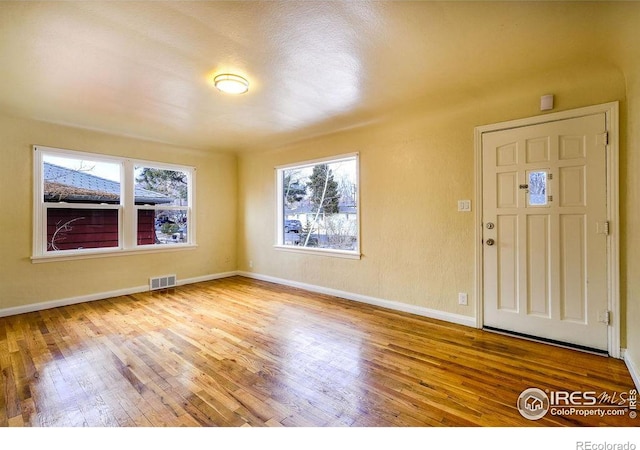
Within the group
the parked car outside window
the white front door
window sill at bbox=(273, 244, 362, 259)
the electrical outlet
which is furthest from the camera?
the parked car outside window

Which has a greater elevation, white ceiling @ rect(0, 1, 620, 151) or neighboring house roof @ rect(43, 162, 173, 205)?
white ceiling @ rect(0, 1, 620, 151)

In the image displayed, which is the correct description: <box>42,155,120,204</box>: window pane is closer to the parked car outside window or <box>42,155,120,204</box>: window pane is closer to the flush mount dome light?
the parked car outside window

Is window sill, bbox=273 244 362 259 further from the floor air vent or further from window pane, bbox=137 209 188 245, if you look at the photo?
the floor air vent

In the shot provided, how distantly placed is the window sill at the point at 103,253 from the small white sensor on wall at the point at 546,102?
209 inches

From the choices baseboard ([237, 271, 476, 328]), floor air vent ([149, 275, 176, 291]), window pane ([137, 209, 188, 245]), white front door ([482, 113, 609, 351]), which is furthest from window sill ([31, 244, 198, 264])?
white front door ([482, 113, 609, 351])

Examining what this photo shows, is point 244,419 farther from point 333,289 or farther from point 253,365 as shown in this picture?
point 333,289

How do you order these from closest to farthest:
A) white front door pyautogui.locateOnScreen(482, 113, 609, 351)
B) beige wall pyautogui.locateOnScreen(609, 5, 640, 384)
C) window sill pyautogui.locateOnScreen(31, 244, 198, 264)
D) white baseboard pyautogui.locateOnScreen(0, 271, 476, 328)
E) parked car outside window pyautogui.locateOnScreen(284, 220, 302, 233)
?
beige wall pyautogui.locateOnScreen(609, 5, 640, 384)
white front door pyautogui.locateOnScreen(482, 113, 609, 351)
white baseboard pyautogui.locateOnScreen(0, 271, 476, 328)
window sill pyautogui.locateOnScreen(31, 244, 198, 264)
parked car outside window pyautogui.locateOnScreen(284, 220, 302, 233)

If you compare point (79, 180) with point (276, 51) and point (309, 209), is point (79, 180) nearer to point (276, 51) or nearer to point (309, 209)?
point (309, 209)

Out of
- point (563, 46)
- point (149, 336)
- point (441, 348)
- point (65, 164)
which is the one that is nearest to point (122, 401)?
point (149, 336)

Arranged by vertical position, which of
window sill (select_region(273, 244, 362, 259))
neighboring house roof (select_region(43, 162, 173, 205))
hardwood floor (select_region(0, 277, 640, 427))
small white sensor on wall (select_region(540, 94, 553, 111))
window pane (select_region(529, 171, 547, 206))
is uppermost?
small white sensor on wall (select_region(540, 94, 553, 111))

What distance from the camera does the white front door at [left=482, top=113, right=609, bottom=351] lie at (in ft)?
8.08

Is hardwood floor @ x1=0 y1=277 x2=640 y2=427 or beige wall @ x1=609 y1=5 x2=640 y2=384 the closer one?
hardwood floor @ x1=0 y1=277 x2=640 y2=427

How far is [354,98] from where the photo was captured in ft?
9.87

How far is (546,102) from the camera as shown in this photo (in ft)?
8.58
